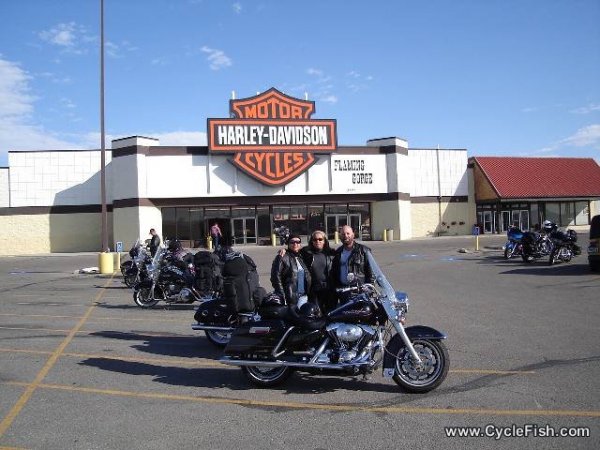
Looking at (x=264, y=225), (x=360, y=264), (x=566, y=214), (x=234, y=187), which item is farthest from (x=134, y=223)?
(x=566, y=214)

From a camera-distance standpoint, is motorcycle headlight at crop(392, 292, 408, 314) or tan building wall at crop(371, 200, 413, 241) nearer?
motorcycle headlight at crop(392, 292, 408, 314)

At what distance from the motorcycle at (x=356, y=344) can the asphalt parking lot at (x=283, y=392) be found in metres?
0.23

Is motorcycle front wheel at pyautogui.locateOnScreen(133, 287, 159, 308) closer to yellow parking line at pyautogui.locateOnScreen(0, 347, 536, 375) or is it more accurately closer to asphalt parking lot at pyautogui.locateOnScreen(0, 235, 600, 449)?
asphalt parking lot at pyautogui.locateOnScreen(0, 235, 600, 449)

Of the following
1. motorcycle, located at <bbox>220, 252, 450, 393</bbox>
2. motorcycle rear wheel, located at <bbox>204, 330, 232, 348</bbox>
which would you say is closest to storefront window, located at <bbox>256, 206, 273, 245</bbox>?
motorcycle rear wheel, located at <bbox>204, 330, 232, 348</bbox>

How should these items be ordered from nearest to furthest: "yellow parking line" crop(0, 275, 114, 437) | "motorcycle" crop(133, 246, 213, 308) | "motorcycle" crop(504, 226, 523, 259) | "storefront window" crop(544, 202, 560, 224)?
"yellow parking line" crop(0, 275, 114, 437), "motorcycle" crop(133, 246, 213, 308), "motorcycle" crop(504, 226, 523, 259), "storefront window" crop(544, 202, 560, 224)

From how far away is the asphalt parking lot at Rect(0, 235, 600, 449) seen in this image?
4.56 m

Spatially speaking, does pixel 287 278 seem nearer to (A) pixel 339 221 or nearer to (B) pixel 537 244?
(B) pixel 537 244

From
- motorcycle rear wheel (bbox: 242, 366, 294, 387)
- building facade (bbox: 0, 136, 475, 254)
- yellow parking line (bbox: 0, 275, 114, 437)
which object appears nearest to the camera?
yellow parking line (bbox: 0, 275, 114, 437)

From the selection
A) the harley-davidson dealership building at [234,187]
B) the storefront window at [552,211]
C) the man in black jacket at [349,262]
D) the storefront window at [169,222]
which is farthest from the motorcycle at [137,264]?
the storefront window at [552,211]

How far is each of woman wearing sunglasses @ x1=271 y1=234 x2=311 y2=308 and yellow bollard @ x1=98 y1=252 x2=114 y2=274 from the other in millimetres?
16773

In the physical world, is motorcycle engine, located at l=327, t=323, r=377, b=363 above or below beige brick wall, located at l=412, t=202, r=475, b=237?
below

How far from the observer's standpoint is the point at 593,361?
6547 mm

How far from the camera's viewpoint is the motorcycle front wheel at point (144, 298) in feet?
41.4

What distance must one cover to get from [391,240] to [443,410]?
3620cm
